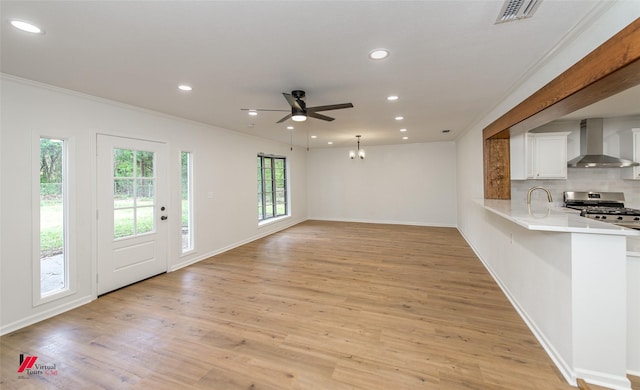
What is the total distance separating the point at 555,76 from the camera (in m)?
2.23

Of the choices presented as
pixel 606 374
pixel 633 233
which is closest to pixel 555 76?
pixel 633 233

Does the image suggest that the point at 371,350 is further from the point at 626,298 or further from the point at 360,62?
the point at 360,62

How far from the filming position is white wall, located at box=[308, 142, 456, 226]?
→ 7613 millimetres

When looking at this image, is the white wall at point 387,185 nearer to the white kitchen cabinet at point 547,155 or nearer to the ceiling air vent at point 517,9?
the white kitchen cabinet at point 547,155

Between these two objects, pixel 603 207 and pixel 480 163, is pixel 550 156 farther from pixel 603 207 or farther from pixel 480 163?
pixel 603 207

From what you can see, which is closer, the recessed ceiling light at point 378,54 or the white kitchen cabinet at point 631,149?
the recessed ceiling light at point 378,54

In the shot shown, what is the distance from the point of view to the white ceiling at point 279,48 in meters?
1.64

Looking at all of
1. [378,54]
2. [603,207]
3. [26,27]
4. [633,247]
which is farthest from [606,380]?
[26,27]

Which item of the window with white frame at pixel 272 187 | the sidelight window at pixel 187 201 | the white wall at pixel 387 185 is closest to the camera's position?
the sidelight window at pixel 187 201

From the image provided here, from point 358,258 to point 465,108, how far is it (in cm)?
311

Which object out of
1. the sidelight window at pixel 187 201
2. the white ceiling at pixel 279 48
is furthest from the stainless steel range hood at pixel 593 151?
the sidelight window at pixel 187 201

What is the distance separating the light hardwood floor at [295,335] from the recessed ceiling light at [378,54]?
259 cm

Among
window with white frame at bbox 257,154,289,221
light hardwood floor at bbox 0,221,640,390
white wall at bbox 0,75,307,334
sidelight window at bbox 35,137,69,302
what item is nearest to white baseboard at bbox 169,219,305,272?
white wall at bbox 0,75,307,334

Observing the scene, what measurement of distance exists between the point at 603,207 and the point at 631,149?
1043 millimetres
